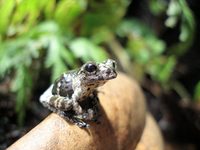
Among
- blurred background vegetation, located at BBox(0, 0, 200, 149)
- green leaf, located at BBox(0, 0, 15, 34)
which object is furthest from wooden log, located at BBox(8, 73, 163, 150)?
green leaf, located at BBox(0, 0, 15, 34)

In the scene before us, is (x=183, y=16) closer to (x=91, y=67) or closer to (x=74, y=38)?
(x=74, y=38)

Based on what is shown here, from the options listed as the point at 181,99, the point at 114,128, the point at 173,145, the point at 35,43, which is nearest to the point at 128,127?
the point at 114,128

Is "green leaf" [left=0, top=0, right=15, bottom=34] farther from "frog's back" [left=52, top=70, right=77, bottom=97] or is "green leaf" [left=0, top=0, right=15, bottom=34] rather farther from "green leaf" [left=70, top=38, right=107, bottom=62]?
"frog's back" [left=52, top=70, right=77, bottom=97]

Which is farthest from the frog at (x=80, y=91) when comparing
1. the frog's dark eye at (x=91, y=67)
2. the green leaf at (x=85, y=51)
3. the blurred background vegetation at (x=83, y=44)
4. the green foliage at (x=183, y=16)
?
the green foliage at (x=183, y=16)

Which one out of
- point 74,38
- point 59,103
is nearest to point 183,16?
point 74,38

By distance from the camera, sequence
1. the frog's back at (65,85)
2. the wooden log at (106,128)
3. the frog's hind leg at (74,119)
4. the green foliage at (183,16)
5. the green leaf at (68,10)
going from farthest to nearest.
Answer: the green leaf at (68,10) < the green foliage at (183,16) < the frog's back at (65,85) < the frog's hind leg at (74,119) < the wooden log at (106,128)

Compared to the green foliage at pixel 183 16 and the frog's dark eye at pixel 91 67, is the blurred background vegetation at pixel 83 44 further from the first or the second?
the frog's dark eye at pixel 91 67
